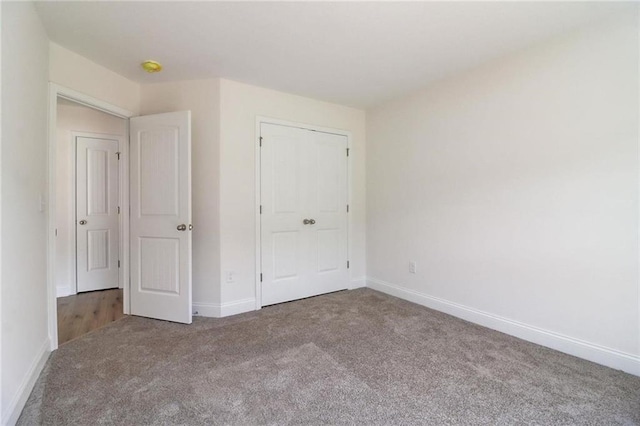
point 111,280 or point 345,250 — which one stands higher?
point 345,250

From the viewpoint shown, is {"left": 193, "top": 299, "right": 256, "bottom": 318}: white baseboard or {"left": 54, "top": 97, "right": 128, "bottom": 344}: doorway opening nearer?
{"left": 193, "top": 299, "right": 256, "bottom": 318}: white baseboard

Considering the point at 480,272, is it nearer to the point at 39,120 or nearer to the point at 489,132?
the point at 489,132

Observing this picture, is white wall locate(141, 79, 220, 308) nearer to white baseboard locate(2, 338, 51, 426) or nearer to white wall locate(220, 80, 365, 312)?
white wall locate(220, 80, 365, 312)

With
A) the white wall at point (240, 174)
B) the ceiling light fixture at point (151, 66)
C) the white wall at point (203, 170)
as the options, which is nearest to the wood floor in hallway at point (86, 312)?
the white wall at point (203, 170)

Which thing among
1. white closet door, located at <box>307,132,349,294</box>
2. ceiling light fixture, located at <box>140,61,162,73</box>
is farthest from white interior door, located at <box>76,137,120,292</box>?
white closet door, located at <box>307,132,349,294</box>

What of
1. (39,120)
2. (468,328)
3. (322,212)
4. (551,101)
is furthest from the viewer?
(322,212)

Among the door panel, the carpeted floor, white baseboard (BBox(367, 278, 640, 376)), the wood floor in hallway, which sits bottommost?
the carpeted floor

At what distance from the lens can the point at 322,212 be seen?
359 centimetres

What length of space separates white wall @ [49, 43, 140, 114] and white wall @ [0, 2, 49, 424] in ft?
0.39

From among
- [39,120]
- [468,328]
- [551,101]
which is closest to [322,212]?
[468,328]

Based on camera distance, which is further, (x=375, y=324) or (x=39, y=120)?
(x=375, y=324)

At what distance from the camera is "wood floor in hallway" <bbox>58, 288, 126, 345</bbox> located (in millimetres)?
2590

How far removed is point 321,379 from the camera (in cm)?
182

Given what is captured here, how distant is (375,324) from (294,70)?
2.46m
